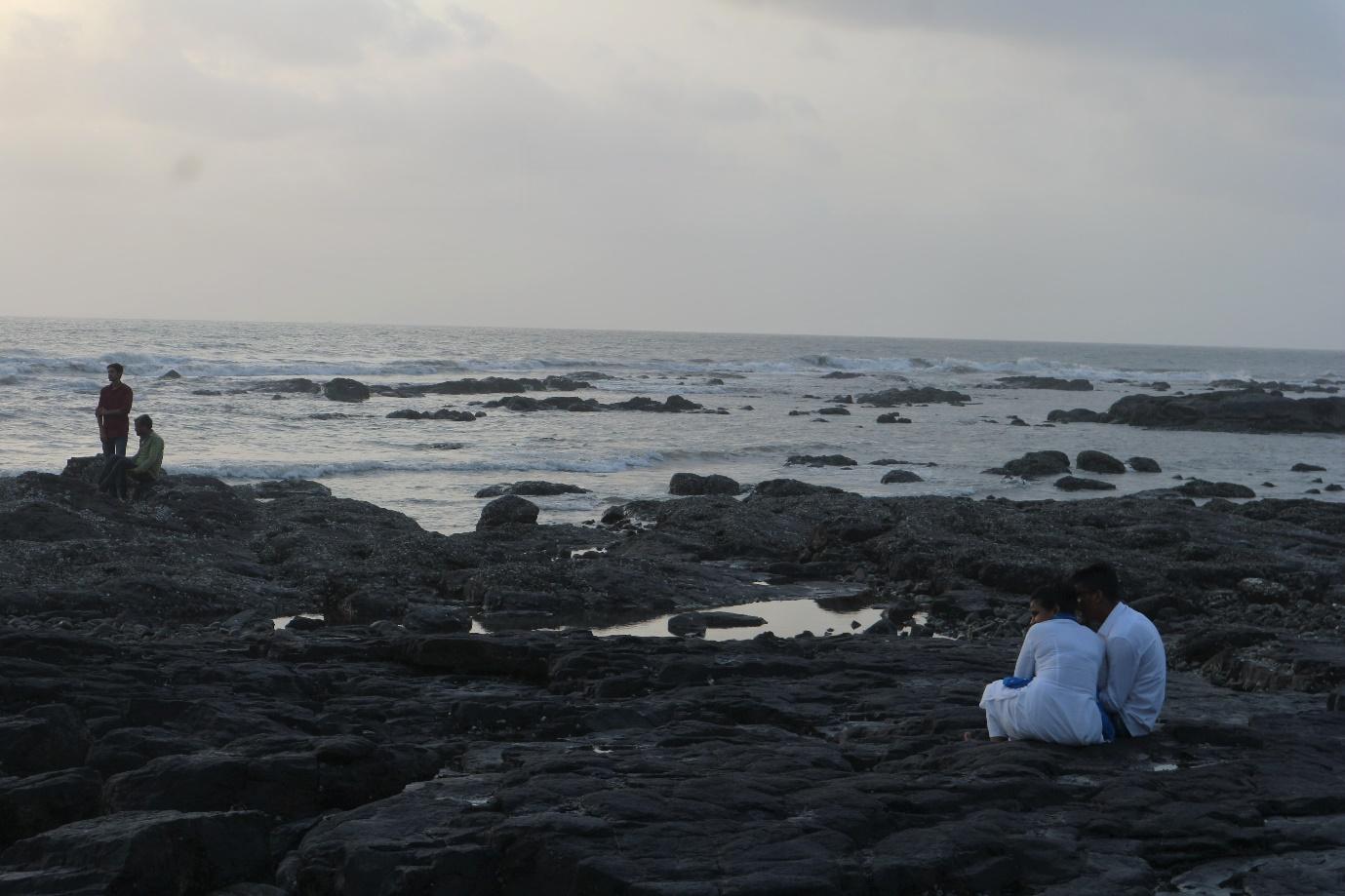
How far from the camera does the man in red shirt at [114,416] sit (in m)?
19.4

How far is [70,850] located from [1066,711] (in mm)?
5864

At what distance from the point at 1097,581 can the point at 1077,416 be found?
53403mm

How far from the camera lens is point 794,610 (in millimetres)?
16172

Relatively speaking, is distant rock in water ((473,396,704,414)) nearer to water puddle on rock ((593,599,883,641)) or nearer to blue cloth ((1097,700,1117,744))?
water puddle on rock ((593,599,883,641))

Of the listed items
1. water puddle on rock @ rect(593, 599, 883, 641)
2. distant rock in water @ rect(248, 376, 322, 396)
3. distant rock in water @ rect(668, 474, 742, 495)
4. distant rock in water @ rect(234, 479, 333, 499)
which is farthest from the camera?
distant rock in water @ rect(248, 376, 322, 396)

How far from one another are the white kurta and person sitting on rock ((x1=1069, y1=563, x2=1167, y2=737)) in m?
0.20

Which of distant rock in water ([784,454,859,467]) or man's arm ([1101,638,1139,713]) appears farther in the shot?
distant rock in water ([784,454,859,467])

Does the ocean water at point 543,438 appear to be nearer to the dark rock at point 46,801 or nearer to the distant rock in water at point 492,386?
the distant rock in water at point 492,386

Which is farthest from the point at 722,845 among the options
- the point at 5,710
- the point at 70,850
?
the point at 5,710

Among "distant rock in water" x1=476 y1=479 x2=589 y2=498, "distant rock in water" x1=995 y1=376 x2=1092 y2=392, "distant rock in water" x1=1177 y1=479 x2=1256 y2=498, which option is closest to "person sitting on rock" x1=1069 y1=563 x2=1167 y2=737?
"distant rock in water" x1=476 y1=479 x2=589 y2=498

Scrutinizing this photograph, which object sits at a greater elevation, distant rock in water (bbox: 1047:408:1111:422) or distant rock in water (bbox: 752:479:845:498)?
distant rock in water (bbox: 1047:408:1111:422)

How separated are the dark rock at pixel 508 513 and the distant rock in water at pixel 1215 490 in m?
17.0

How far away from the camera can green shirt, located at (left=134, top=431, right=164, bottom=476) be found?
19.8m

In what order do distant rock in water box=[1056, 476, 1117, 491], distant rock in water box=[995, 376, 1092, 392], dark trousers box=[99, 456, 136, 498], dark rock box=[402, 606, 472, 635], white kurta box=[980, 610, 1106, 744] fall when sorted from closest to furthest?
1. white kurta box=[980, 610, 1106, 744]
2. dark rock box=[402, 606, 472, 635]
3. dark trousers box=[99, 456, 136, 498]
4. distant rock in water box=[1056, 476, 1117, 491]
5. distant rock in water box=[995, 376, 1092, 392]
